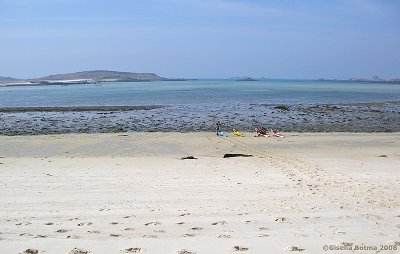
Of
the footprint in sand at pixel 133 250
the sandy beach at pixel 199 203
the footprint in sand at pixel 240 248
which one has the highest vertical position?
the footprint in sand at pixel 240 248

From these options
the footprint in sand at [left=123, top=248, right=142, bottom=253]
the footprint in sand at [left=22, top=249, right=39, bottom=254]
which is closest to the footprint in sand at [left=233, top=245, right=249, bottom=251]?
the footprint in sand at [left=123, top=248, right=142, bottom=253]

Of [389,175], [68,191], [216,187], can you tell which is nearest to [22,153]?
[68,191]

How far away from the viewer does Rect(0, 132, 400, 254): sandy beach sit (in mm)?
4928

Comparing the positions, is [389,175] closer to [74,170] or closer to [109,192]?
[109,192]

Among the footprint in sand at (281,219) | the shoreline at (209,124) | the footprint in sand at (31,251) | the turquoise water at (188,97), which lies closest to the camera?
the footprint in sand at (31,251)

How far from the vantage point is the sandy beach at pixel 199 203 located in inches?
194

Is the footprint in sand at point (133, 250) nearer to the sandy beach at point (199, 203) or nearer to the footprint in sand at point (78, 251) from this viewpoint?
the sandy beach at point (199, 203)

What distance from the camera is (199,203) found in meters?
6.97

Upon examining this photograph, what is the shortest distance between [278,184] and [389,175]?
312 centimetres

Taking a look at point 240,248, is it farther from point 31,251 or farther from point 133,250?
point 31,251

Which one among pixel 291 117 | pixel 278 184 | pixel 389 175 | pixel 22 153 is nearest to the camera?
pixel 278 184

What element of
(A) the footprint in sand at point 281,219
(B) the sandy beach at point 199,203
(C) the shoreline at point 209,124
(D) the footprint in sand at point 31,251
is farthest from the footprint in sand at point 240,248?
(C) the shoreline at point 209,124

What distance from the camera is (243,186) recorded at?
8.34 m

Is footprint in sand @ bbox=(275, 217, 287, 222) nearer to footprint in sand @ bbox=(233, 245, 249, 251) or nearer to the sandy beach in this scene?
the sandy beach
